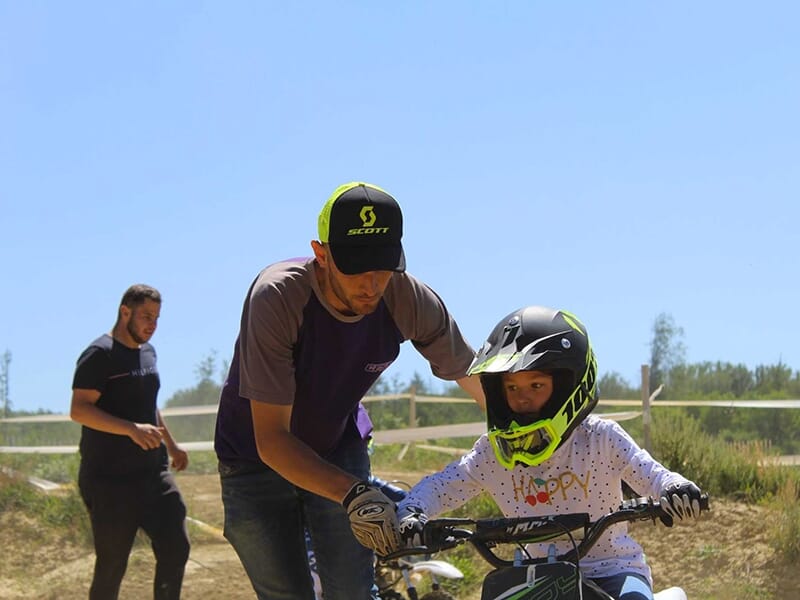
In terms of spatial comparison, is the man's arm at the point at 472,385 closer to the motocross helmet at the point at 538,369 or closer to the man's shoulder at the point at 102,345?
the motocross helmet at the point at 538,369

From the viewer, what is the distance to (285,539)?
4.99 meters

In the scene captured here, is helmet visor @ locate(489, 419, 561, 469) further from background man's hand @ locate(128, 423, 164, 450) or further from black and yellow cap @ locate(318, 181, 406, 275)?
background man's hand @ locate(128, 423, 164, 450)

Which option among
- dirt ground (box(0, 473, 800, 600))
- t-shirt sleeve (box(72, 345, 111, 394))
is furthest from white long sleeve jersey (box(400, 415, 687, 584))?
dirt ground (box(0, 473, 800, 600))

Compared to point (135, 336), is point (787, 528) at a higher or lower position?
lower

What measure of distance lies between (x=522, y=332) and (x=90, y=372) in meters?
4.79

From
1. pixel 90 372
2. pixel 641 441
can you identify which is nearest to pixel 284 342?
pixel 90 372

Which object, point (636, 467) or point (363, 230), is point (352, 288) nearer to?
point (363, 230)

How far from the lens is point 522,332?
13.0 feet

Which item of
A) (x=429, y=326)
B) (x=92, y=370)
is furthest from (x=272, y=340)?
(x=92, y=370)

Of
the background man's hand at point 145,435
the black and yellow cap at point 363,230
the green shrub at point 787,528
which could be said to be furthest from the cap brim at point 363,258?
the green shrub at point 787,528

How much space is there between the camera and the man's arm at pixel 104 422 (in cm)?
784

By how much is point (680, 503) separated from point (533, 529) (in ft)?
1.52

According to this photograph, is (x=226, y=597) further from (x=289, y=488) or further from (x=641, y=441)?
(x=289, y=488)

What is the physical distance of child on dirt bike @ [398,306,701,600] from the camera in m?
3.89
